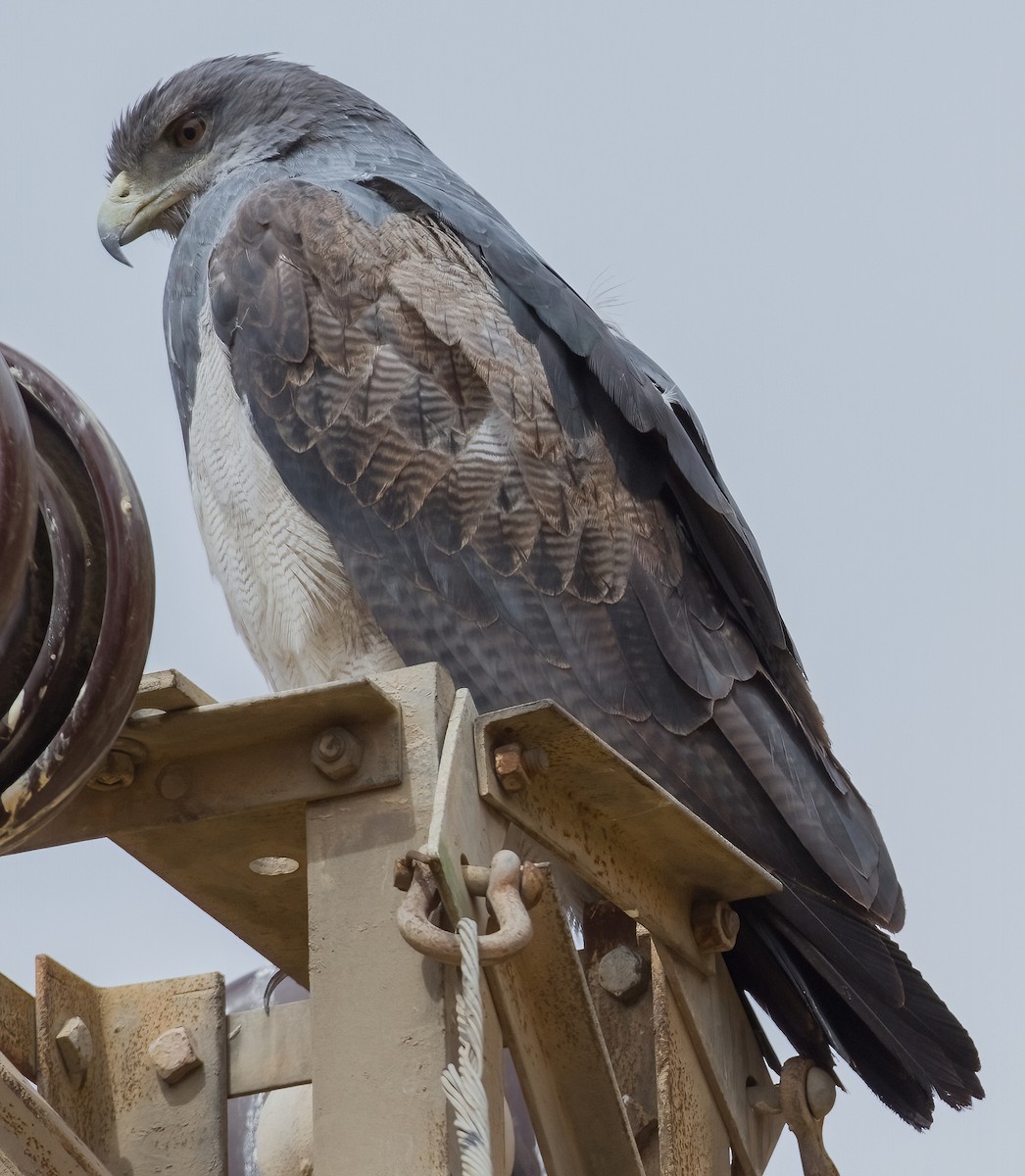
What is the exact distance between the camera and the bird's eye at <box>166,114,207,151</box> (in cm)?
639

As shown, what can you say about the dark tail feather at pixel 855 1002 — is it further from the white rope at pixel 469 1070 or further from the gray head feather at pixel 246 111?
the gray head feather at pixel 246 111

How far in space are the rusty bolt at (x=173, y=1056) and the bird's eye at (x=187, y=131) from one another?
13.7 feet

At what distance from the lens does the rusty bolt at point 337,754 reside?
2.52 m

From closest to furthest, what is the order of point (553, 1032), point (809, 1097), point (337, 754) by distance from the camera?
point (337, 754), point (553, 1032), point (809, 1097)

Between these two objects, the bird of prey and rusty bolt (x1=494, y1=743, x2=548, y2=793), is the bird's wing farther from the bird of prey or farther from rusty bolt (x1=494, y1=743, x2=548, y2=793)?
rusty bolt (x1=494, y1=743, x2=548, y2=793)

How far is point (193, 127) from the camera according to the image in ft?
21.0

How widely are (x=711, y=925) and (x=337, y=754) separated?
3.46 feet

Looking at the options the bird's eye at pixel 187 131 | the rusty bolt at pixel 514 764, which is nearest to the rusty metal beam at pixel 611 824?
the rusty bolt at pixel 514 764

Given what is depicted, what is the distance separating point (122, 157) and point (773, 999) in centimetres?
405

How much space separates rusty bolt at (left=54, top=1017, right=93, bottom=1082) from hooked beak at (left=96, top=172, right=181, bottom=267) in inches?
153

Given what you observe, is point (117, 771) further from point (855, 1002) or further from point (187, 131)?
point (187, 131)

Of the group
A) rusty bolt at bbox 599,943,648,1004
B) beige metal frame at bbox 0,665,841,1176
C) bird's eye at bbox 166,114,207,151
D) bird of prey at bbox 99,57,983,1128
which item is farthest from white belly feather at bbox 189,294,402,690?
bird's eye at bbox 166,114,207,151

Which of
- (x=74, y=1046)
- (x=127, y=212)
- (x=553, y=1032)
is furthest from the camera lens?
(x=127, y=212)

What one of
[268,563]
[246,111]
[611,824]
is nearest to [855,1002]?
[611,824]
